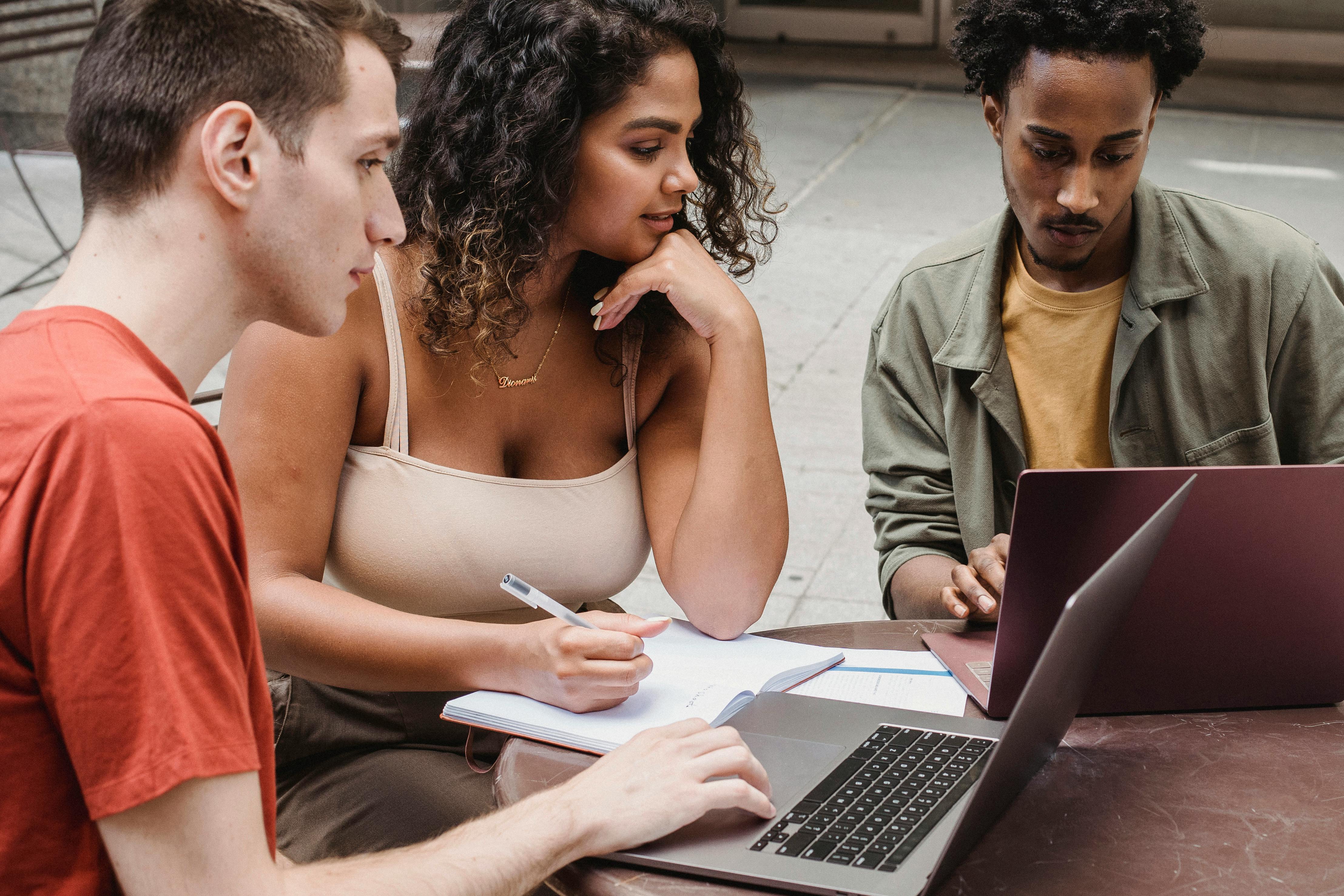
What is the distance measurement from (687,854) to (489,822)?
0.17 m

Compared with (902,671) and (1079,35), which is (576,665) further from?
(1079,35)

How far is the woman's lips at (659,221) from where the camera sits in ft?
5.56

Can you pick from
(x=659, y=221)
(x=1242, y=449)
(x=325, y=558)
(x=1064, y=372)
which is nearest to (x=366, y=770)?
(x=325, y=558)

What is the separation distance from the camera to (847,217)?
5.81 metres

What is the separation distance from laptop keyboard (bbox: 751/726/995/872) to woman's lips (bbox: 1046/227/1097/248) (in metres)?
0.84

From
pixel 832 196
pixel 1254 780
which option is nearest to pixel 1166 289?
pixel 1254 780

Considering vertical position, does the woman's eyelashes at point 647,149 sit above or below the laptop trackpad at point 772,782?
above

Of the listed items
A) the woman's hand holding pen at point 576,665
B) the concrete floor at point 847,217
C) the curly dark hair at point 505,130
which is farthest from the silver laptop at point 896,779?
the concrete floor at point 847,217

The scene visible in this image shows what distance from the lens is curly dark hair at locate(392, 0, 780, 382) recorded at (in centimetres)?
160

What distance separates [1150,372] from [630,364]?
0.75 meters

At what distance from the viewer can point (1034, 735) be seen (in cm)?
104

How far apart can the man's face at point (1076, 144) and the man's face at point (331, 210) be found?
3.25 feet

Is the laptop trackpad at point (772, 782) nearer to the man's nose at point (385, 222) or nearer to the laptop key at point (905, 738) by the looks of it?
the laptop key at point (905, 738)

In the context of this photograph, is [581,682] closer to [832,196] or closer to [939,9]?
[832,196]
